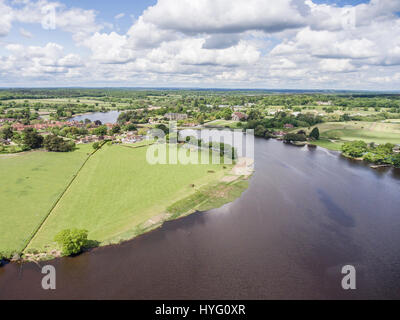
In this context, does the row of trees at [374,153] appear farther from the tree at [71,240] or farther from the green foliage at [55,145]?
the green foliage at [55,145]

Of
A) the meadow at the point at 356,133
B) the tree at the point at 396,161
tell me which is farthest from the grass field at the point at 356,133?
the tree at the point at 396,161

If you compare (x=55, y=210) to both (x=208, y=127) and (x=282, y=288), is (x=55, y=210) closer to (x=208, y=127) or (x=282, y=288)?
(x=282, y=288)

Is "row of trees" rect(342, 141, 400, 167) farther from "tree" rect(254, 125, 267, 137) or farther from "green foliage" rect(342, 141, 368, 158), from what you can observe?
"tree" rect(254, 125, 267, 137)

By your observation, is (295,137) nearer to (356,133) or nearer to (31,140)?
(356,133)

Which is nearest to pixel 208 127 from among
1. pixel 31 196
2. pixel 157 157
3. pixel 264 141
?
pixel 264 141

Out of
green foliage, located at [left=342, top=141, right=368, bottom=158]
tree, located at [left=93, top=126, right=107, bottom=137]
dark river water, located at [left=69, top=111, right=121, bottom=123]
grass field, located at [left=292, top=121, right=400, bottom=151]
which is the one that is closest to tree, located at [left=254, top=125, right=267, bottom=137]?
grass field, located at [left=292, top=121, right=400, bottom=151]

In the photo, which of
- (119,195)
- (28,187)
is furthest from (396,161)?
(28,187)

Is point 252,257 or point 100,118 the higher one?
point 100,118
